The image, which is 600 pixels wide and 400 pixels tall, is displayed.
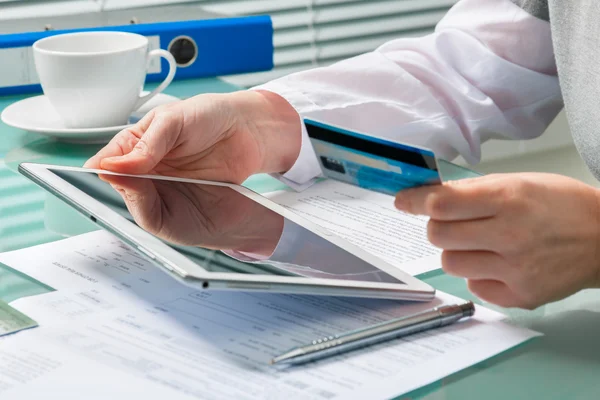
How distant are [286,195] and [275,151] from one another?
50 mm

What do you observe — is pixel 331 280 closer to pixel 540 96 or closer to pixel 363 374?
pixel 363 374

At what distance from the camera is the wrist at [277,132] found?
35.6 inches

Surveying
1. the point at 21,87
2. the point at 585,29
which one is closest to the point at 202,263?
the point at 585,29

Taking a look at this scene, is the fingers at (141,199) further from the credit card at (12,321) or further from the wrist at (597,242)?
the wrist at (597,242)

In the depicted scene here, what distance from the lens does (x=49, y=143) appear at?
1061mm

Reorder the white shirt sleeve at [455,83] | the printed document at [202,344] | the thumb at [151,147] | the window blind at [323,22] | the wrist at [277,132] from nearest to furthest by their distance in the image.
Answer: the printed document at [202,344], the thumb at [151,147], the wrist at [277,132], the white shirt sleeve at [455,83], the window blind at [323,22]

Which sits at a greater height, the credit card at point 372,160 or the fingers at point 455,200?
the credit card at point 372,160

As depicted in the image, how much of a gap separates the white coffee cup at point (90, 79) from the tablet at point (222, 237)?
308mm

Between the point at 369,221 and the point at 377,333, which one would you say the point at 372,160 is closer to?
the point at 377,333

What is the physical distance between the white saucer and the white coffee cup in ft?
0.07

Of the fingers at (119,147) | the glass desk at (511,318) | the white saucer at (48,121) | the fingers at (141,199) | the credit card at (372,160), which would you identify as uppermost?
the credit card at (372,160)

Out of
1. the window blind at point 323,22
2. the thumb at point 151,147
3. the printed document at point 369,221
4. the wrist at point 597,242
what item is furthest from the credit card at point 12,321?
the window blind at point 323,22

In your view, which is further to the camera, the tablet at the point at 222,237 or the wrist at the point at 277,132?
the wrist at the point at 277,132

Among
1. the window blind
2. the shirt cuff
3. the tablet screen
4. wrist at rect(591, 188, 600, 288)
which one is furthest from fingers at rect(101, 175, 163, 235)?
the window blind
